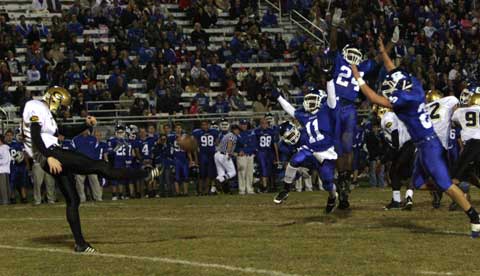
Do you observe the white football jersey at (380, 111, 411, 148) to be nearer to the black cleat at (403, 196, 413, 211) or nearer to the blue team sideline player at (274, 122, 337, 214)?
the black cleat at (403, 196, 413, 211)

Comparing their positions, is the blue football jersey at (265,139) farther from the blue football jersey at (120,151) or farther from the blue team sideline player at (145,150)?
the blue football jersey at (120,151)

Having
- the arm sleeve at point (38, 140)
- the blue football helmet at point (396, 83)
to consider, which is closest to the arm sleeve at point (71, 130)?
the arm sleeve at point (38, 140)

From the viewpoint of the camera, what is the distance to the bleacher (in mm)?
25312

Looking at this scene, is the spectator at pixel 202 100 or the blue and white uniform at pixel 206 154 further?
the spectator at pixel 202 100

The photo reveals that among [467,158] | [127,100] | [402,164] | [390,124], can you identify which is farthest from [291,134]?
[467,158]

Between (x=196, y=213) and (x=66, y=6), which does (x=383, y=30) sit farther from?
(x=196, y=213)

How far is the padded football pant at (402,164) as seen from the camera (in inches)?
593

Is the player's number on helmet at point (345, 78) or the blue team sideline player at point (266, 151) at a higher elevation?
the player's number on helmet at point (345, 78)

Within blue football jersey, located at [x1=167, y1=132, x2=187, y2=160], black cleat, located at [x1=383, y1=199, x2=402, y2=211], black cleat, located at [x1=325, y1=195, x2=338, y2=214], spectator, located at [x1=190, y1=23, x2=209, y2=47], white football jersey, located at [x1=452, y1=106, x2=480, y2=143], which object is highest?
spectator, located at [x1=190, y1=23, x2=209, y2=47]

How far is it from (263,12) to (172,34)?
4303 millimetres

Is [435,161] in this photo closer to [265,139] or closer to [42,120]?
[42,120]

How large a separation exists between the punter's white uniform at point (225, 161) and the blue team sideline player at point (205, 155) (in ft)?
0.72

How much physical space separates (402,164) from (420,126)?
373 cm

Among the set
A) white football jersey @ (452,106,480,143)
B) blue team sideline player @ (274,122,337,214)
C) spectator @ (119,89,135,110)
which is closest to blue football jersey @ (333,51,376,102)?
blue team sideline player @ (274,122,337,214)
